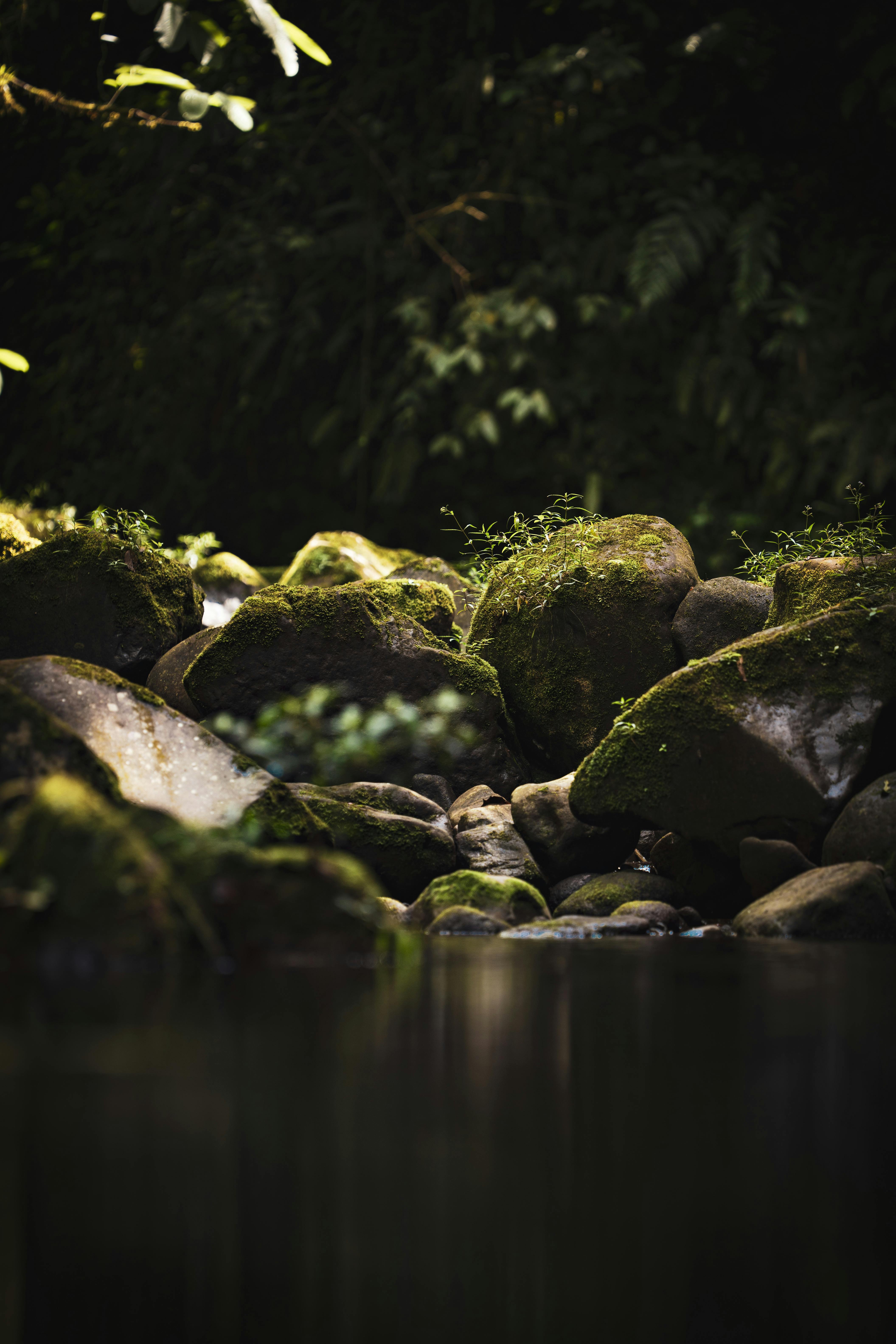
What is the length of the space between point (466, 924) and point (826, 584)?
2.44m

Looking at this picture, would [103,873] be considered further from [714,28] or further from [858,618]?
[714,28]

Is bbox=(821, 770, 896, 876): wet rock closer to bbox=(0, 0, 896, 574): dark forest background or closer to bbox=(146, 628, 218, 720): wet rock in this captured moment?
bbox=(146, 628, 218, 720): wet rock

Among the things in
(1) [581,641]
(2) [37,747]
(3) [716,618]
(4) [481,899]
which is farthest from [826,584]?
(2) [37,747]

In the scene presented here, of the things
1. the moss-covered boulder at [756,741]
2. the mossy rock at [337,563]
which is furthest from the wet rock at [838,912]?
the mossy rock at [337,563]

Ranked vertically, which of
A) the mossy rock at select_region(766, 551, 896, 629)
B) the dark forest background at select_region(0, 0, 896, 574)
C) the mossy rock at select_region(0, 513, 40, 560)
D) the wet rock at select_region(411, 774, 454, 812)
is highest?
the dark forest background at select_region(0, 0, 896, 574)

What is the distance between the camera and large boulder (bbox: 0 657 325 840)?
3812 millimetres

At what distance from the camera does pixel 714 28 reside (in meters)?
A: 9.39

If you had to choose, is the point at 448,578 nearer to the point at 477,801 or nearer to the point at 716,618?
the point at 716,618

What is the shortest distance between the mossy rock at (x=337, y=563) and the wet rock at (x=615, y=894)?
11.3 feet

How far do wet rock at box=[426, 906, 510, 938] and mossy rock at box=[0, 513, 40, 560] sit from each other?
422 cm

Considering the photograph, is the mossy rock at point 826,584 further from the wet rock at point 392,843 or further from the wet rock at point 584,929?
the wet rock at point 392,843

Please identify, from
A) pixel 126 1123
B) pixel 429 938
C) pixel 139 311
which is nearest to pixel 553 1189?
pixel 126 1123

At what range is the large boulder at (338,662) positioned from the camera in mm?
5070

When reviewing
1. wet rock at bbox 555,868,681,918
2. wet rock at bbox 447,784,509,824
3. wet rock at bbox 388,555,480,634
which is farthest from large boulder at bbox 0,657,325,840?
wet rock at bbox 388,555,480,634
